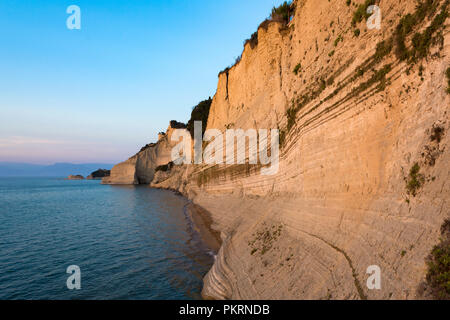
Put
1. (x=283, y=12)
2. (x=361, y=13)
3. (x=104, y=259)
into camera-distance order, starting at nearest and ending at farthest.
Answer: (x=361, y=13)
(x=104, y=259)
(x=283, y=12)

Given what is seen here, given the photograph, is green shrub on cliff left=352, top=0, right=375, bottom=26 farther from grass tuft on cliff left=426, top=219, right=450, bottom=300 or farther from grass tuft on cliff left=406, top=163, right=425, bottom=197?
grass tuft on cliff left=426, top=219, right=450, bottom=300

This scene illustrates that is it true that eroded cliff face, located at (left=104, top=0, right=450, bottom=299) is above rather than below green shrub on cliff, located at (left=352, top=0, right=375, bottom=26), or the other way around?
below

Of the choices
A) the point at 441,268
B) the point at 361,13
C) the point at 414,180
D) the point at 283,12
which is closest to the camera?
the point at 441,268

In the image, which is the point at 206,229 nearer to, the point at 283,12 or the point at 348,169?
the point at 348,169

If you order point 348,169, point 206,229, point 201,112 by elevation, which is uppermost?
point 201,112

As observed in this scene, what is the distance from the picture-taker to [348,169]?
8.14 m

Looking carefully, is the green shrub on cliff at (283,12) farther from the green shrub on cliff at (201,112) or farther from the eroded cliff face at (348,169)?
the green shrub on cliff at (201,112)

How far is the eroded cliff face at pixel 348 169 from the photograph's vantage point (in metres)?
5.43

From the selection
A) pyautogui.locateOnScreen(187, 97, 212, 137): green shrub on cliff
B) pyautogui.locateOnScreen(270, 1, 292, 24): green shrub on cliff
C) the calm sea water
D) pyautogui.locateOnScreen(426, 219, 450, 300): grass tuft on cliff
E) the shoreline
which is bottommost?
the calm sea water

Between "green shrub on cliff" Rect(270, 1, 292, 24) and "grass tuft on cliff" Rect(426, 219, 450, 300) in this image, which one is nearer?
"grass tuft on cliff" Rect(426, 219, 450, 300)

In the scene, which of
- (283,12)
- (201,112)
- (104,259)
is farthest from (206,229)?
(201,112)

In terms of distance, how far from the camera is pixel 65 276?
12.7 m

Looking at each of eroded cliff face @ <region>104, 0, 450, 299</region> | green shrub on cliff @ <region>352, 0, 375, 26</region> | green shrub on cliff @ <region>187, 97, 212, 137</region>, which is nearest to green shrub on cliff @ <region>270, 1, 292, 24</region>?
eroded cliff face @ <region>104, 0, 450, 299</region>

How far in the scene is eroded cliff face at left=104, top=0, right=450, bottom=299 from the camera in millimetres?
5434
